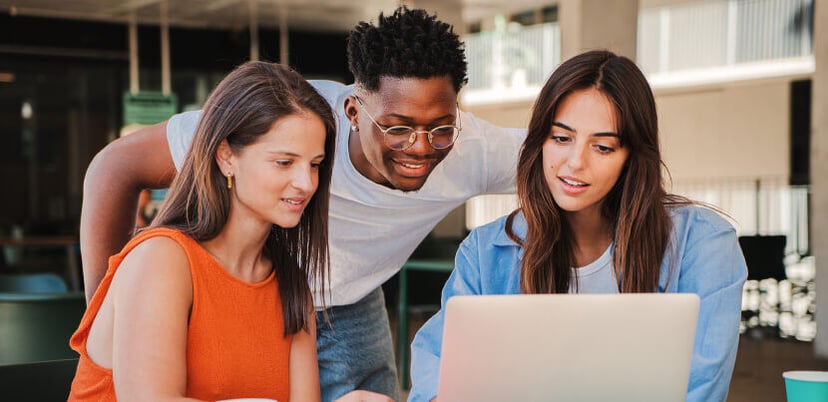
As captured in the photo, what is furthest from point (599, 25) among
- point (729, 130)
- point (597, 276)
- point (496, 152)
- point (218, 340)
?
point (729, 130)

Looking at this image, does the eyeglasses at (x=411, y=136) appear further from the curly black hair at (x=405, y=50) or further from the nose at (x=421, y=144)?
the curly black hair at (x=405, y=50)

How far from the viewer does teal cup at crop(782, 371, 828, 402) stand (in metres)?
1.40

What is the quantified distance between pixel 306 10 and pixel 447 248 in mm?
4516

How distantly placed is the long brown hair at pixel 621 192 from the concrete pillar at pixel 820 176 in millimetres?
5087

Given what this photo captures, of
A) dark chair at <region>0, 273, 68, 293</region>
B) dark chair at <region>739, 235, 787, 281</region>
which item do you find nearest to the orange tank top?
dark chair at <region>0, 273, 68, 293</region>

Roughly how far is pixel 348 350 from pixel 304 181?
Result: 3.14 feet

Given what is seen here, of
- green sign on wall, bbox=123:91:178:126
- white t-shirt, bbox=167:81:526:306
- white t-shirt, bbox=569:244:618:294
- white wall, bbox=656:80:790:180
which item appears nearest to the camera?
white t-shirt, bbox=569:244:618:294

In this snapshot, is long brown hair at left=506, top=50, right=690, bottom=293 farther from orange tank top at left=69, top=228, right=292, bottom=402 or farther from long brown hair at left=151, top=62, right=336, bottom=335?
orange tank top at left=69, top=228, right=292, bottom=402

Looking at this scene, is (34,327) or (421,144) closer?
(421,144)

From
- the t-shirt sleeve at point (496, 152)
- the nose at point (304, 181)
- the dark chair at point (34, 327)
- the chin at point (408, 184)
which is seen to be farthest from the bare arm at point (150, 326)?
the dark chair at point (34, 327)

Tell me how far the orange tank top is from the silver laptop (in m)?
0.56

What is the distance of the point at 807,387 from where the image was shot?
1.41 meters

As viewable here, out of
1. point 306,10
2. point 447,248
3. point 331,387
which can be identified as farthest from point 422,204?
point 306,10

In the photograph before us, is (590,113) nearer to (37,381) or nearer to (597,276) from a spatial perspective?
(597,276)
